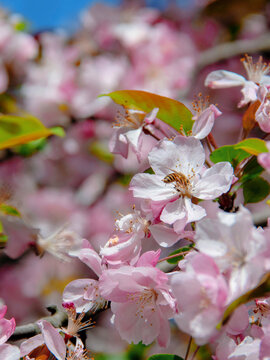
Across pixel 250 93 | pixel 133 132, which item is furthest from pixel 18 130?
pixel 250 93

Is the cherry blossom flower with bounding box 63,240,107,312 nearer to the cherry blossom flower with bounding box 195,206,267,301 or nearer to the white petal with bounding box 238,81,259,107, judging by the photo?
the cherry blossom flower with bounding box 195,206,267,301

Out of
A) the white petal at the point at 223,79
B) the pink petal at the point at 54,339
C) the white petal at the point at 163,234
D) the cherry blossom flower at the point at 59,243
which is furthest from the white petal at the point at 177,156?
the cherry blossom flower at the point at 59,243

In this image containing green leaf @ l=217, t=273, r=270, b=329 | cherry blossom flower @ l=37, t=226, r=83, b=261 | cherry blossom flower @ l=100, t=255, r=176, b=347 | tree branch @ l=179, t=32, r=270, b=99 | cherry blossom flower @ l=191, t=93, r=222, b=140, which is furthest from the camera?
tree branch @ l=179, t=32, r=270, b=99

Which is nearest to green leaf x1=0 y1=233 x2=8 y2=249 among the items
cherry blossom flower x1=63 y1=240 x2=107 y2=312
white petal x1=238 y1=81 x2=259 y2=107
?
cherry blossom flower x1=63 y1=240 x2=107 y2=312

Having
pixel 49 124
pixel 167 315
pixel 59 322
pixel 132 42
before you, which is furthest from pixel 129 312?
pixel 132 42

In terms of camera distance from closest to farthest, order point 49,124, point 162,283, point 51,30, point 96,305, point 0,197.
A: point 162,283, point 96,305, point 0,197, point 49,124, point 51,30

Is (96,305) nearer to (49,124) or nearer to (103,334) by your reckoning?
(49,124)
